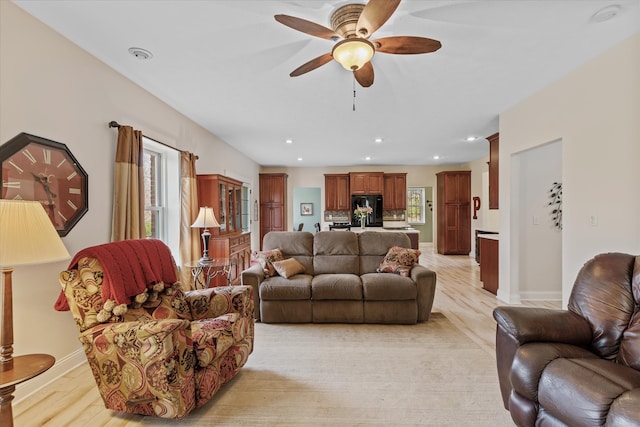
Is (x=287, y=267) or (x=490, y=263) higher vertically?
(x=287, y=267)

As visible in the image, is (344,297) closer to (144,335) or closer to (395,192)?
(144,335)

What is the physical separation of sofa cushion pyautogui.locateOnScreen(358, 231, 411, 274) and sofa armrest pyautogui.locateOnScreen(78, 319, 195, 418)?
8.43 feet

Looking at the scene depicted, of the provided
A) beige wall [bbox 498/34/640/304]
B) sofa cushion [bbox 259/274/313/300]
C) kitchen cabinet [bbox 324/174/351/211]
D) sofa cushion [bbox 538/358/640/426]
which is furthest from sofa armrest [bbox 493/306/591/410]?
kitchen cabinet [bbox 324/174/351/211]

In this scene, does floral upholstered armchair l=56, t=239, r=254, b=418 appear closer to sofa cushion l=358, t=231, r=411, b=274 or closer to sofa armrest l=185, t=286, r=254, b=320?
sofa armrest l=185, t=286, r=254, b=320

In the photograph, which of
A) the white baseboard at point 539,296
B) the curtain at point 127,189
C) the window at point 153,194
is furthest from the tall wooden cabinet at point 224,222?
the white baseboard at point 539,296

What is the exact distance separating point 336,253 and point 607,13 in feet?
10.6

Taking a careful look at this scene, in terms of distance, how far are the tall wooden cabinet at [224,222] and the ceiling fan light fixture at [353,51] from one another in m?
3.17

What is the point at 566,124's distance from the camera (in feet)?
10.2

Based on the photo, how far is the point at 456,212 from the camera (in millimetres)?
8445

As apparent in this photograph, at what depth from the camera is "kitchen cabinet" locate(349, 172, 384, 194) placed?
331 inches

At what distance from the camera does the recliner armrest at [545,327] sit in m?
1.69

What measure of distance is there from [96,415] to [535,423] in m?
2.51

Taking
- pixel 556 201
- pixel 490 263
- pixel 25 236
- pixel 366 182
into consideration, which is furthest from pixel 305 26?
pixel 366 182

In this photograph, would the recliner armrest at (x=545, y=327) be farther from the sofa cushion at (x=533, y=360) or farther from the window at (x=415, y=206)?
the window at (x=415, y=206)
